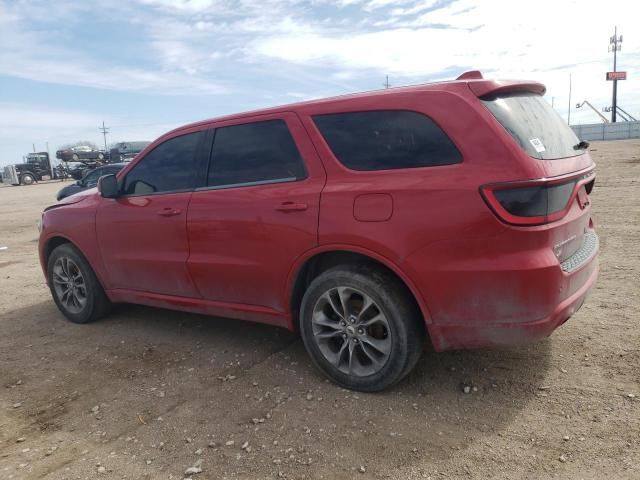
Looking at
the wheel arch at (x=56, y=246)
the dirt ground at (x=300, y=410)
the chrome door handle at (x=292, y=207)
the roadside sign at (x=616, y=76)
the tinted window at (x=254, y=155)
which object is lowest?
the dirt ground at (x=300, y=410)

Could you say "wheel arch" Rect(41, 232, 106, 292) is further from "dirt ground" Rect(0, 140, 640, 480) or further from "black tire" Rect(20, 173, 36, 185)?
"black tire" Rect(20, 173, 36, 185)

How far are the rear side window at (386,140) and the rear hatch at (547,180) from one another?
A: 333 millimetres

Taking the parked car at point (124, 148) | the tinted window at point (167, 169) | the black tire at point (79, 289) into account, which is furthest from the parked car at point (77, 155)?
the tinted window at point (167, 169)

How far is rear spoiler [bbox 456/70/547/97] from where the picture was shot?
2891 millimetres

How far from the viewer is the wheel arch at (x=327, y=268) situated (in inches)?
116

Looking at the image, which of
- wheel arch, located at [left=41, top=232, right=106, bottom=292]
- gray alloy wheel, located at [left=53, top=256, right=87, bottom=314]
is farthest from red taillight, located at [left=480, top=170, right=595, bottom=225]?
gray alloy wheel, located at [left=53, top=256, right=87, bottom=314]

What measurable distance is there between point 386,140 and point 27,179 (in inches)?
1763

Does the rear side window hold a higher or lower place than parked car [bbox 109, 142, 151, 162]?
lower

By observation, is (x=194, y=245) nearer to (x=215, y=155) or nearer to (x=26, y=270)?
(x=215, y=155)

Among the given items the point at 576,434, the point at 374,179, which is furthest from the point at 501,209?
the point at 576,434

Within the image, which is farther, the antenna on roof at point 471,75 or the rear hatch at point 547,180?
the antenna on roof at point 471,75

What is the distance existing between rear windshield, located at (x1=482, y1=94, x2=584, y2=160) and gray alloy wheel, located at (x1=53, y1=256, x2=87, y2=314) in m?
4.02

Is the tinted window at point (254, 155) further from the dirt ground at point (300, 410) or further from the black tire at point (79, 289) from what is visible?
the black tire at point (79, 289)

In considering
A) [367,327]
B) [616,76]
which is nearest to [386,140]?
[367,327]
